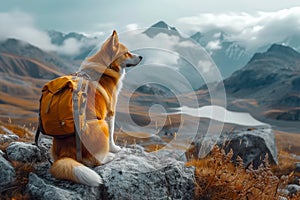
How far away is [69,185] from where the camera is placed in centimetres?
576

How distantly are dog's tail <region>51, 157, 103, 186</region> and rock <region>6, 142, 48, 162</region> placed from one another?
1091 mm

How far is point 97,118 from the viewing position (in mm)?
6633

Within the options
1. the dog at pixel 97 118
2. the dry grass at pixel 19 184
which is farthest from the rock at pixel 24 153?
the dog at pixel 97 118

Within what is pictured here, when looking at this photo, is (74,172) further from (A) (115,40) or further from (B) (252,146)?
(B) (252,146)

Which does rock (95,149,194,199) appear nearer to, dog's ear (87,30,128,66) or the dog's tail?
the dog's tail

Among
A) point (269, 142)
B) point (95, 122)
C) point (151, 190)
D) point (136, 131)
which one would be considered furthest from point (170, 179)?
point (269, 142)

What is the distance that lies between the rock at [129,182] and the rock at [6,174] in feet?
1.27

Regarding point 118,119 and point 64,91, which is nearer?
point 64,91

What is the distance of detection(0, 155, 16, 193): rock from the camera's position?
19.1 ft

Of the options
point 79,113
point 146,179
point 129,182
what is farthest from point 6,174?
point 146,179

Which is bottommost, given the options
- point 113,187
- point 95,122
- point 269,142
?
point 269,142

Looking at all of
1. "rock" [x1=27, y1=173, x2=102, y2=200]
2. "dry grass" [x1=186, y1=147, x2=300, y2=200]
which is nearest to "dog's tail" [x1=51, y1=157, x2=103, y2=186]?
"rock" [x1=27, y1=173, x2=102, y2=200]

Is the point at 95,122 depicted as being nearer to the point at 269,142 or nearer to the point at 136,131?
the point at 136,131

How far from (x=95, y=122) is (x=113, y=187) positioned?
130 centimetres
